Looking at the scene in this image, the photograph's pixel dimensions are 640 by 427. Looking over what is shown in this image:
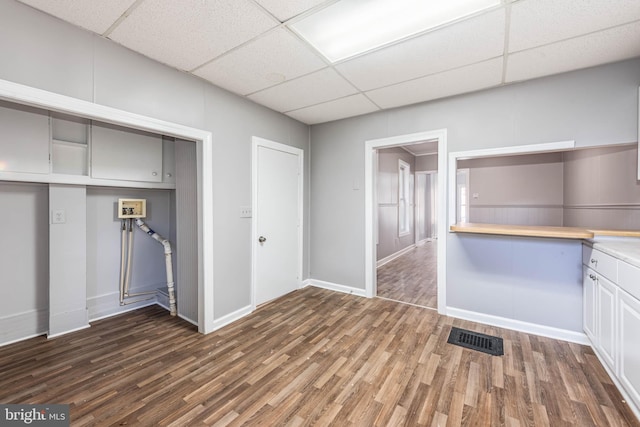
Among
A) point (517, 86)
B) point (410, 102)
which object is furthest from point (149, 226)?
point (517, 86)

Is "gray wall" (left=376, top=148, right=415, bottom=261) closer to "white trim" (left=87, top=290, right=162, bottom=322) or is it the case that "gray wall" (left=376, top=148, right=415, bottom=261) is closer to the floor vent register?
the floor vent register

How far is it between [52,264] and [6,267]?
334 mm

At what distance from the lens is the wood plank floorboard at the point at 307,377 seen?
A: 1.62 meters

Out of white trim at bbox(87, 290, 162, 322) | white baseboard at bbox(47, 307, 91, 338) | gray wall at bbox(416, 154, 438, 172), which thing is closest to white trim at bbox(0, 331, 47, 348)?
white baseboard at bbox(47, 307, 91, 338)

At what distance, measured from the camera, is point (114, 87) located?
6.64 feet

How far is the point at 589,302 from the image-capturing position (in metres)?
2.26

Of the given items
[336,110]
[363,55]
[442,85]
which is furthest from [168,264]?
[442,85]

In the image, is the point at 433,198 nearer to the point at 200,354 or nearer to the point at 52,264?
the point at 200,354

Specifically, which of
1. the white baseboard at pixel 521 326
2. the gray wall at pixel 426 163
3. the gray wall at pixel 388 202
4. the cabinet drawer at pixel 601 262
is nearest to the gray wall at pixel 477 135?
the white baseboard at pixel 521 326

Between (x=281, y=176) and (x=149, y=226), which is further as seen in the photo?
(x=281, y=176)

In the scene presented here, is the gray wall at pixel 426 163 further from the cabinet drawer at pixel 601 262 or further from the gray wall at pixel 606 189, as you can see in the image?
the cabinet drawer at pixel 601 262

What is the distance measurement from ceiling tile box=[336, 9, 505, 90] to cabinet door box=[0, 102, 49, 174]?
2.78 m

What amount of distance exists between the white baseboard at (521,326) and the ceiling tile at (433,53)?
8.21 feet

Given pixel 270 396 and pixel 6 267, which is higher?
pixel 6 267
